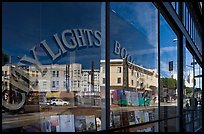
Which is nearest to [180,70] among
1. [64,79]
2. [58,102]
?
[64,79]

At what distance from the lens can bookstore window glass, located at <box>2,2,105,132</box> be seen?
3.18 meters

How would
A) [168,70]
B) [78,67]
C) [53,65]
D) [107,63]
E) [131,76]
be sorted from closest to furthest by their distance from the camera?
1. [53,65]
2. [78,67]
3. [107,63]
4. [131,76]
5. [168,70]

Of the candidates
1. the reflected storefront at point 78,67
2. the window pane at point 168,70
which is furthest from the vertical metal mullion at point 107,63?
the window pane at point 168,70

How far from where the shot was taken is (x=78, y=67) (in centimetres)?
425

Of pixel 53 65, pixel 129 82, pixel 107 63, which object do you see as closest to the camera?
pixel 53 65

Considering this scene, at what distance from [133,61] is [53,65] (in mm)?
2391

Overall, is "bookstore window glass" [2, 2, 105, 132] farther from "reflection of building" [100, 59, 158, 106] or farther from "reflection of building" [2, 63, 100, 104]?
"reflection of building" [100, 59, 158, 106]

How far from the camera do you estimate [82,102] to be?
4.24 m

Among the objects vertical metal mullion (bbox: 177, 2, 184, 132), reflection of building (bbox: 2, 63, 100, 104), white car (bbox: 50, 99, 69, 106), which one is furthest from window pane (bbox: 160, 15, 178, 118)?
white car (bbox: 50, 99, 69, 106)

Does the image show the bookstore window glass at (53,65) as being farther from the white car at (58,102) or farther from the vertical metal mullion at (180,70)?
the vertical metal mullion at (180,70)

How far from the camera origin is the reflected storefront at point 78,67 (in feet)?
10.6

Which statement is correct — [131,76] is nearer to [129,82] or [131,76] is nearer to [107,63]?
[129,82]

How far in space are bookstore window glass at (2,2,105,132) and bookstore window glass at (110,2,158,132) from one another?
16.1 inches

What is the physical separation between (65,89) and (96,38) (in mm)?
833
